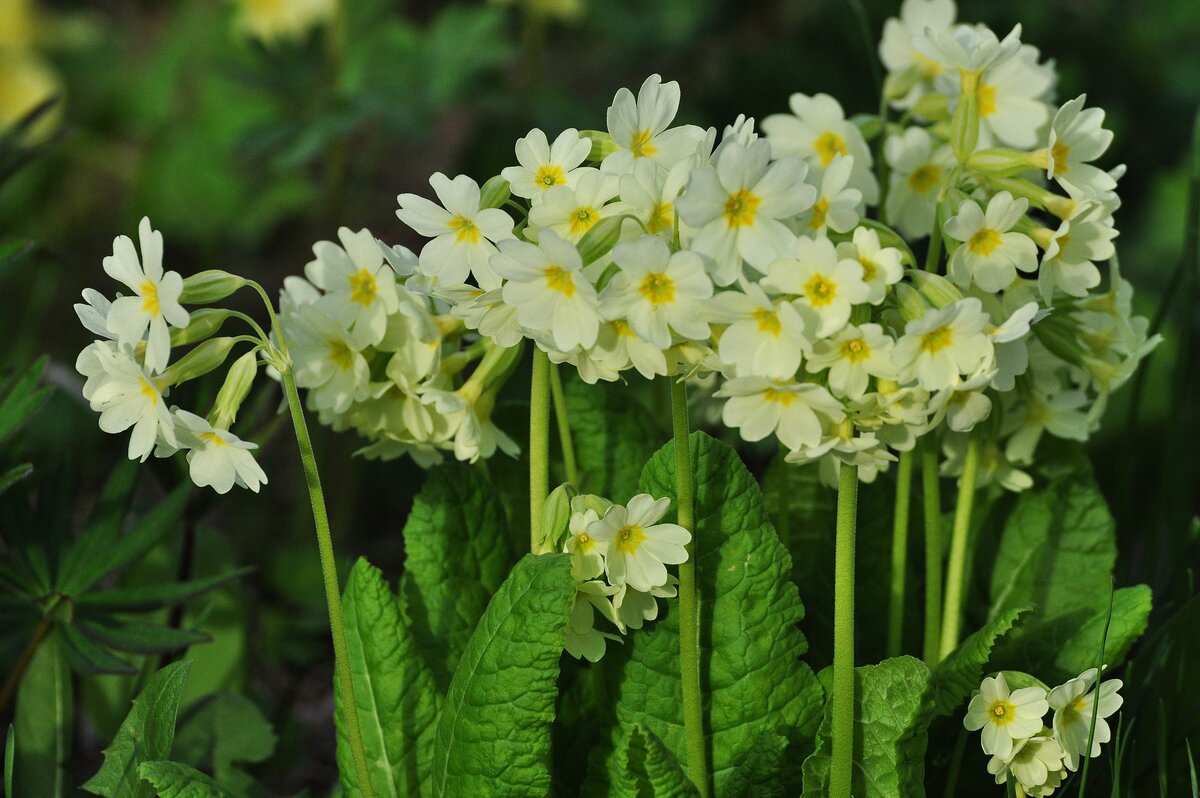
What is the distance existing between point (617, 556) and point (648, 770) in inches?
6.3

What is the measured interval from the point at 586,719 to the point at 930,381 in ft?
1.70

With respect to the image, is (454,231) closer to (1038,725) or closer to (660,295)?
(660,295)

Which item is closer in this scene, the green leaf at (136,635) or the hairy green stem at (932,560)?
the hairy green stem at (932,560)

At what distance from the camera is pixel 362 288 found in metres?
1.08

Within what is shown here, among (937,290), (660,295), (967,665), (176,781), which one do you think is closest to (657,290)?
(660,295)

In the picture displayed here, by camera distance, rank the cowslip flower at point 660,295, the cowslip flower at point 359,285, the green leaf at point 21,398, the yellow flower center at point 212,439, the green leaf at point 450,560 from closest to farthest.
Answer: the cowslip flower at point 660,295 < the yellow flower center at point 212,439 < the cowslip flower at point 359,285 < the green leaf at point 450,560 < the green leaf at point 21,398

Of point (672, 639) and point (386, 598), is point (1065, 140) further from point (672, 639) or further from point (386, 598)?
point (386, 598)

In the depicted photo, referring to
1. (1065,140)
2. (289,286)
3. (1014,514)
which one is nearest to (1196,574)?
(1014,514)

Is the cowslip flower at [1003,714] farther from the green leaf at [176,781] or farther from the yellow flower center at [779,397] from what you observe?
the green leaf at [176,781]

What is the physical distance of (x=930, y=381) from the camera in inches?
34.6

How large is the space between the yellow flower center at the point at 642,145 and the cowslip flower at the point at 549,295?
143 mm

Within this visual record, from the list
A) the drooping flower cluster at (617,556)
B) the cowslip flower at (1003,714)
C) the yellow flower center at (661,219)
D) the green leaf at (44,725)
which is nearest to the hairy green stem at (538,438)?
the drooping flower cluster at (617,556)

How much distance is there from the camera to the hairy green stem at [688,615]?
0.96 metres

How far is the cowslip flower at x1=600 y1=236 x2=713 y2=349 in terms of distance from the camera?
0.84m
